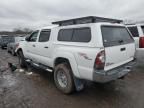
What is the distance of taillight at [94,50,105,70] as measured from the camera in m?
3.22

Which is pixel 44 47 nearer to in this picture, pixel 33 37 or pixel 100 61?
pixel 33 37

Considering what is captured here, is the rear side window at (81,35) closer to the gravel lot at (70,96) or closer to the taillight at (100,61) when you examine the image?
the taillight at (100,61)

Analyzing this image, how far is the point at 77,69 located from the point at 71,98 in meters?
0.94

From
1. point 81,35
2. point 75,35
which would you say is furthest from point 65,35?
point 81,35

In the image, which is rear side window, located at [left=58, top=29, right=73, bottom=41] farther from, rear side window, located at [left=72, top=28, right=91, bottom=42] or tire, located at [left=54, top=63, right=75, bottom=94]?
tire, located at [left=54, top=63, right=75, bottom=94]

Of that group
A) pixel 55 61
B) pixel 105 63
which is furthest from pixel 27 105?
pixel 105 63

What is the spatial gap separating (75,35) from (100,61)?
1.18 meters

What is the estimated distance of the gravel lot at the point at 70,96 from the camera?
371 centimetres

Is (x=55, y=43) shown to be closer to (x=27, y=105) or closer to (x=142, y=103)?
(x=27, y=105)

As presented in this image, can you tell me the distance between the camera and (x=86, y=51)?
135 inches

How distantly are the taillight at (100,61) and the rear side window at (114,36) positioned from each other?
26 cm

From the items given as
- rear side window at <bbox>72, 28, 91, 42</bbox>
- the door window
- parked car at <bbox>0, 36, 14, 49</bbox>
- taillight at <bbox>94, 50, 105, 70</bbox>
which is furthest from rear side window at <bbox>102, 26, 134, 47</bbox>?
parked car at <bbox>0, 36, 14, 49</bbox>

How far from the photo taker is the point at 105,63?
334 centimetres

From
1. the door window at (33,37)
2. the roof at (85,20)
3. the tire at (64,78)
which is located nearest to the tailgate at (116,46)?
the roof at (85,20)
